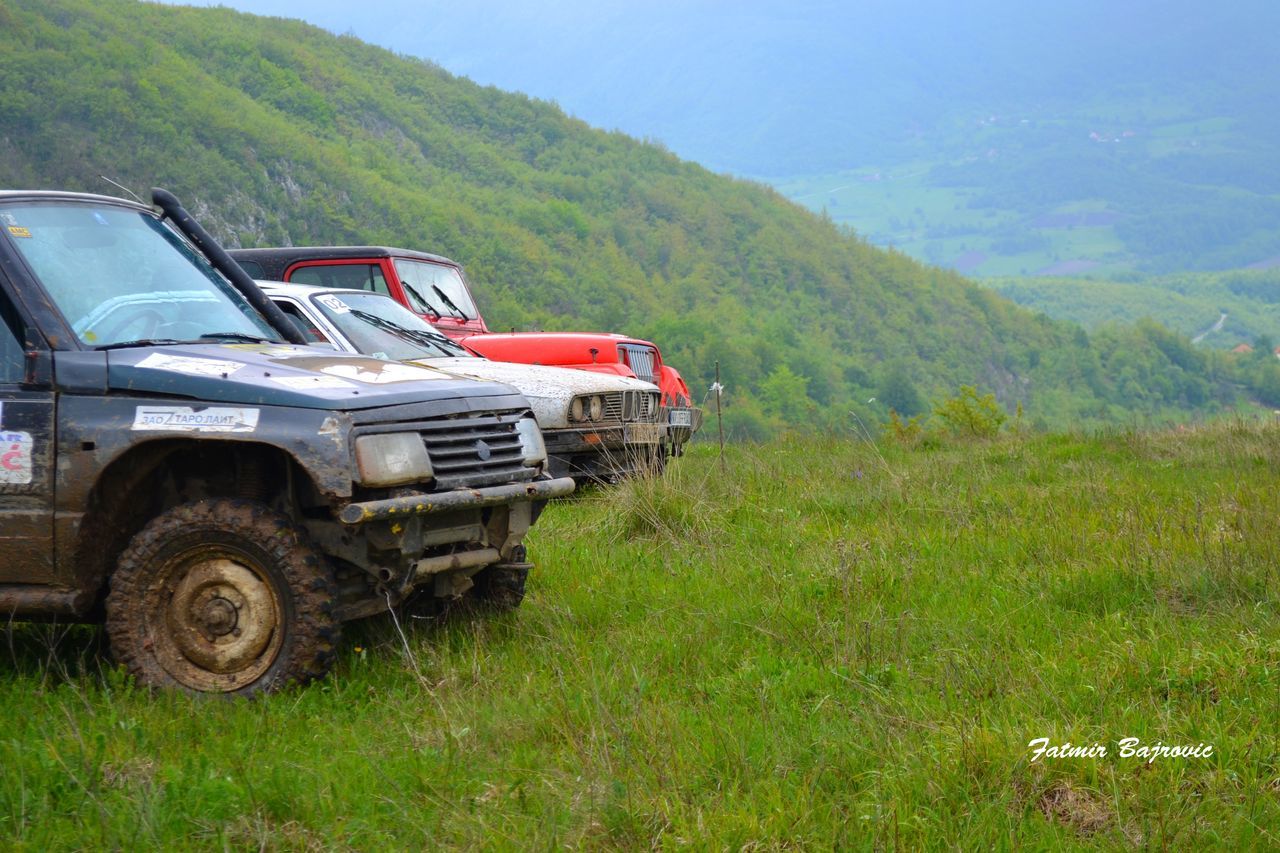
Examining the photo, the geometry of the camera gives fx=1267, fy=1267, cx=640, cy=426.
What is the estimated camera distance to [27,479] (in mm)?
4641

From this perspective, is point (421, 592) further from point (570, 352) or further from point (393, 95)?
point (393, 95)

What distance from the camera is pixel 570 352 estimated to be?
12.0 m

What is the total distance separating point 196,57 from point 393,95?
64.9 ft

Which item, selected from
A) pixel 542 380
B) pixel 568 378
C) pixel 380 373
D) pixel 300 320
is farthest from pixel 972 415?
pixel 380 373

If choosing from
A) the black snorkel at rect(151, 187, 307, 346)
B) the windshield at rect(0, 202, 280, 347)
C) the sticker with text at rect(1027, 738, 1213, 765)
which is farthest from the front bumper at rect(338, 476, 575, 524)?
the sticker with text at rect(1027, 738, 1213, 765)

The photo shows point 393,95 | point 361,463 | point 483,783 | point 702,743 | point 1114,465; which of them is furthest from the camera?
point 393,95

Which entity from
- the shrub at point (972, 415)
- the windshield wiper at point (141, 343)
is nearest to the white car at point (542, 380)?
the windshield wiper at point (141, 343)

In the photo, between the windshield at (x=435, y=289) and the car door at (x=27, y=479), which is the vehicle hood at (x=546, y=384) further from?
the car door at (x=27, y=479)

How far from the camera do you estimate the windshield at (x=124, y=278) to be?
4.91 m

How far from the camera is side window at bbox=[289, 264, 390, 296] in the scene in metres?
11.8

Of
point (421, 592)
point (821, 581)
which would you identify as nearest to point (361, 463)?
point (421, 592)

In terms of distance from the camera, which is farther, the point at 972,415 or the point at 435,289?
the point at 972,415

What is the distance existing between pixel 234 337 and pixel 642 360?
7.90m

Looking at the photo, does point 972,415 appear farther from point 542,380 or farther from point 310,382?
point 310,382
